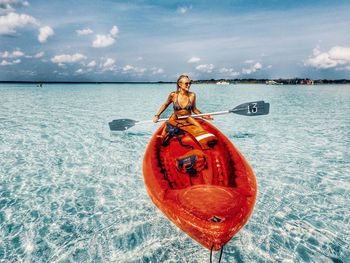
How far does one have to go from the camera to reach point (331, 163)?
7.50 metres

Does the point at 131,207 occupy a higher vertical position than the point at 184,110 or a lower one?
lower

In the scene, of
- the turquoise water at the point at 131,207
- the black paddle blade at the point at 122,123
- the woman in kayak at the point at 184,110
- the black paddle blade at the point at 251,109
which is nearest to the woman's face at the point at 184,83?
the woman in kayak at the point at 184,110

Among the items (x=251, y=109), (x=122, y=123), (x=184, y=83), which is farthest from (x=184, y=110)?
(x=122, y=123)

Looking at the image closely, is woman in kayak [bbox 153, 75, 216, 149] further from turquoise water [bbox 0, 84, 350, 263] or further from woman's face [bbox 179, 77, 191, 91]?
turquoise water [bbox 0, 84, 350, 263]

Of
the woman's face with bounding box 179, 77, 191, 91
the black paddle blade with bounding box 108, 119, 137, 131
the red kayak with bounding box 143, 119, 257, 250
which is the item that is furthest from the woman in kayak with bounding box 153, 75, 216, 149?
the black paddle blade with bounding box 108, 119, 137, 131

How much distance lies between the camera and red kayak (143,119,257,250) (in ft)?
9.46

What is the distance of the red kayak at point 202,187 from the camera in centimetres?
288

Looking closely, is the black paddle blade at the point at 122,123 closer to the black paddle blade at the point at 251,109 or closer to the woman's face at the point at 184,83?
the woman's face at the point at 184,83

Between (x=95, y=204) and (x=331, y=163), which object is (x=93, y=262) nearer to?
(x=95, y=204)

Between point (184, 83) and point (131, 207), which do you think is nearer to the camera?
point (131, 207)

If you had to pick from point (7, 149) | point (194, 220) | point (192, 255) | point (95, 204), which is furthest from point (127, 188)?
point (7, 149)

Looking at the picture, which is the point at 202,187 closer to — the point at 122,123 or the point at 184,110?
the point at 184,110

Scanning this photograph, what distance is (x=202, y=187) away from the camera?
358 centimetres

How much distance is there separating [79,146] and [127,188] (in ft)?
14.4
